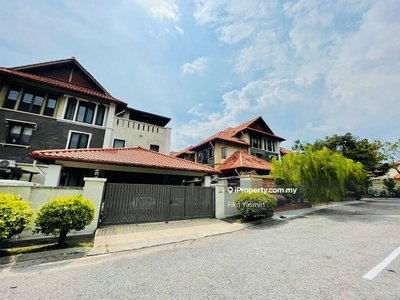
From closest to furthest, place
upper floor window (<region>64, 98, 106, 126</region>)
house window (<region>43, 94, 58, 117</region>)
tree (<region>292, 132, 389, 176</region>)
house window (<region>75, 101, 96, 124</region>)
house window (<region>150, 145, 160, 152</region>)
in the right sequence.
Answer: house window (<region>43, 94, 58, 117</region>) < upper floor window (<region>64, 98, 106, 126</region>) < house window (<region>75, 101, 96, 124</region>) < house window (<region>150, 145, 160, 152</region>) < tree (<region>292, 132, 389, 176</region>)

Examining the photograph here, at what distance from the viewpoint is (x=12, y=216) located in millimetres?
3697

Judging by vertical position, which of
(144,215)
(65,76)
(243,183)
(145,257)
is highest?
(65,76)

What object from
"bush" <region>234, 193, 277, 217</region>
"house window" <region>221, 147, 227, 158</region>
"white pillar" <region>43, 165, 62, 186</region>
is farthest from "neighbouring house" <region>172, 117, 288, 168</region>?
"white pillar" <region>43, 165, 62, 186</region>

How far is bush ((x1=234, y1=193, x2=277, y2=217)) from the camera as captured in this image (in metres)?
8.02

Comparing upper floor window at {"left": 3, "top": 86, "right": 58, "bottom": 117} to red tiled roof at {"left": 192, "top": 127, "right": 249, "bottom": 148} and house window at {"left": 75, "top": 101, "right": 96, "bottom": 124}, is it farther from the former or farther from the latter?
red tiled roof at {"left": 192, "top": 127, "right": 249, "bottom": 148}

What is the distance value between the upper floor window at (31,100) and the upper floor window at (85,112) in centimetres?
102

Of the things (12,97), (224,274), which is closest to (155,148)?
(12,97)

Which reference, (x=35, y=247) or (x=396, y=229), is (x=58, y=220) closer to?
(x=35, y=247)

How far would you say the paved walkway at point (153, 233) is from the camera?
16.0 feet

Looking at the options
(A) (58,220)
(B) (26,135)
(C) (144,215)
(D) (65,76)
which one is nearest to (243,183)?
(C) (144,215)

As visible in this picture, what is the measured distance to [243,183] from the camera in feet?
36.8

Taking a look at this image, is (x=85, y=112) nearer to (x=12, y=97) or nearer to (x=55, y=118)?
(x=55, y=118)

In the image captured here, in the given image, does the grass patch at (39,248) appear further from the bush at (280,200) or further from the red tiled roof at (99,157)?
the bush at (280,200)

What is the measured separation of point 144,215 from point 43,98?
12.2 metres
